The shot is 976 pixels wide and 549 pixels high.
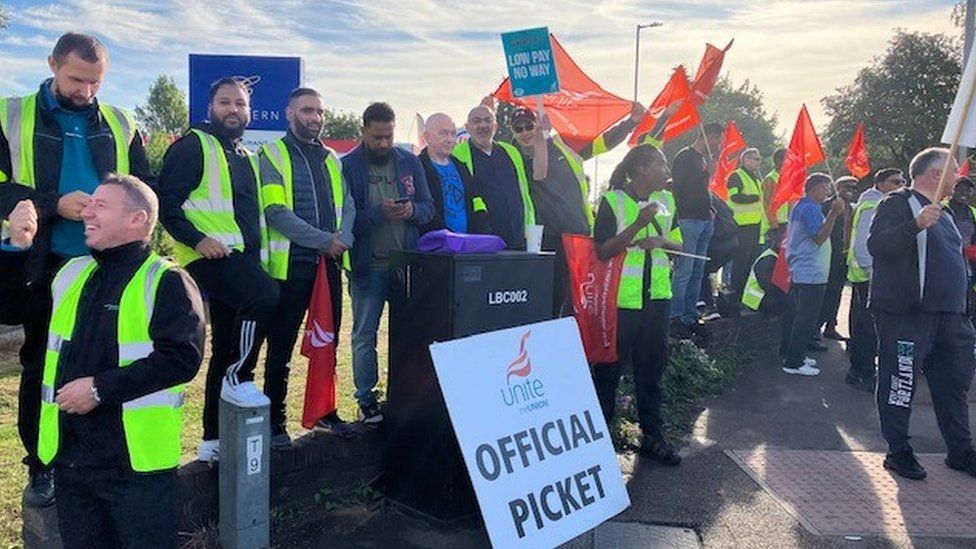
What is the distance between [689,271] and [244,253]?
5.03 m

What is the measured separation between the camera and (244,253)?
12.6 feet

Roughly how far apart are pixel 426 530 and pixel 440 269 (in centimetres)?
134

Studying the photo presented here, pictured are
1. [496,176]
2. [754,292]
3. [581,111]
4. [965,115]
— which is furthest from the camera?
[754,292]

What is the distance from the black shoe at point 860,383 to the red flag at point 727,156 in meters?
3.21

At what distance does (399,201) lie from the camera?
4461mm

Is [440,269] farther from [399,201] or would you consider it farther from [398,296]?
[399,201]

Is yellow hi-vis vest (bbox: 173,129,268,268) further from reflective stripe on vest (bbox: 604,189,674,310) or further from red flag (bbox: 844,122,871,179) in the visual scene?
red flag (bbox: 844,122,871,179)

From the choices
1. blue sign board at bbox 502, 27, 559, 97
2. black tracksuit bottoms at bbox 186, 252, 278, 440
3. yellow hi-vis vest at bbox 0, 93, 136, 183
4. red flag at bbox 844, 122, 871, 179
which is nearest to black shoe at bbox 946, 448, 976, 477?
blue sign board at bbox 502, 27, 559, 97

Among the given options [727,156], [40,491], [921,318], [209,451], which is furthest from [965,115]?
[727,156]

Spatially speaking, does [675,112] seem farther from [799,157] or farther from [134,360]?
[134,360]

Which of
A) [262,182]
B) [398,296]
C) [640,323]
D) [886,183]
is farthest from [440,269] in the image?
[886,183]

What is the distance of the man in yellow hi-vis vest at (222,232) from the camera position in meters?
3.71

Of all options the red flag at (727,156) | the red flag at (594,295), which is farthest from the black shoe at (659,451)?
the red flag at (727,156)

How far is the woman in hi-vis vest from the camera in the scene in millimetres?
5070
